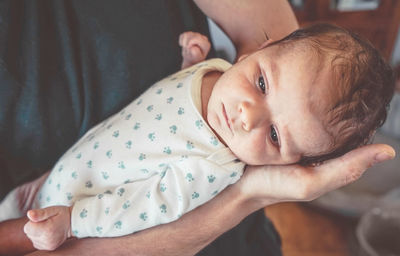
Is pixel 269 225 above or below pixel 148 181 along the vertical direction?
below

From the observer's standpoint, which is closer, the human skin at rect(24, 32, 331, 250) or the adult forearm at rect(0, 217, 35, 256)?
the human skin at rect(24, 32, 331, 250)

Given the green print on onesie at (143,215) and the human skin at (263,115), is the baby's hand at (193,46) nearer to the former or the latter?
the human skin at (263,115)

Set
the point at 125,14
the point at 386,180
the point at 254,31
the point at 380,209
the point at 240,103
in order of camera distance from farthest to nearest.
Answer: the point at 386,180, the point at 380,209, the point at 254,31, the point at 125,14, the point at 240,103

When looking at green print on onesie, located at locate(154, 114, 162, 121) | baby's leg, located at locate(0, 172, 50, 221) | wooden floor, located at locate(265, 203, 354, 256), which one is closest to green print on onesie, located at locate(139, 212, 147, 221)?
green print on onesie, located at locate(154, 114, 162, 121)

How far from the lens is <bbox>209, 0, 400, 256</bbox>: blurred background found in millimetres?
1898

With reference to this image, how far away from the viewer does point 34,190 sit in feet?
3.22

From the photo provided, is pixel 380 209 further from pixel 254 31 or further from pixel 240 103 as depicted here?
pixel 240 103

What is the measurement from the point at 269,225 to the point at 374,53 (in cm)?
66

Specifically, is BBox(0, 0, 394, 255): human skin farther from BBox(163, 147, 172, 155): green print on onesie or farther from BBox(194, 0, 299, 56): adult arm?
BBox(194, 0, 299, 56): adult arm

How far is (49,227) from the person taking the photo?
0.78 metres

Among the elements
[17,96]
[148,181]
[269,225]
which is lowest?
[269,225]

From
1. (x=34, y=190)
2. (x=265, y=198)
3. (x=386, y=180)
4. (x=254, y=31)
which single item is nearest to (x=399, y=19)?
(x=386, y=180)

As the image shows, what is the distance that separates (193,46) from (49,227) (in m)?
0.50

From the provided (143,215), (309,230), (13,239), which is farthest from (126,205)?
(309,230)
